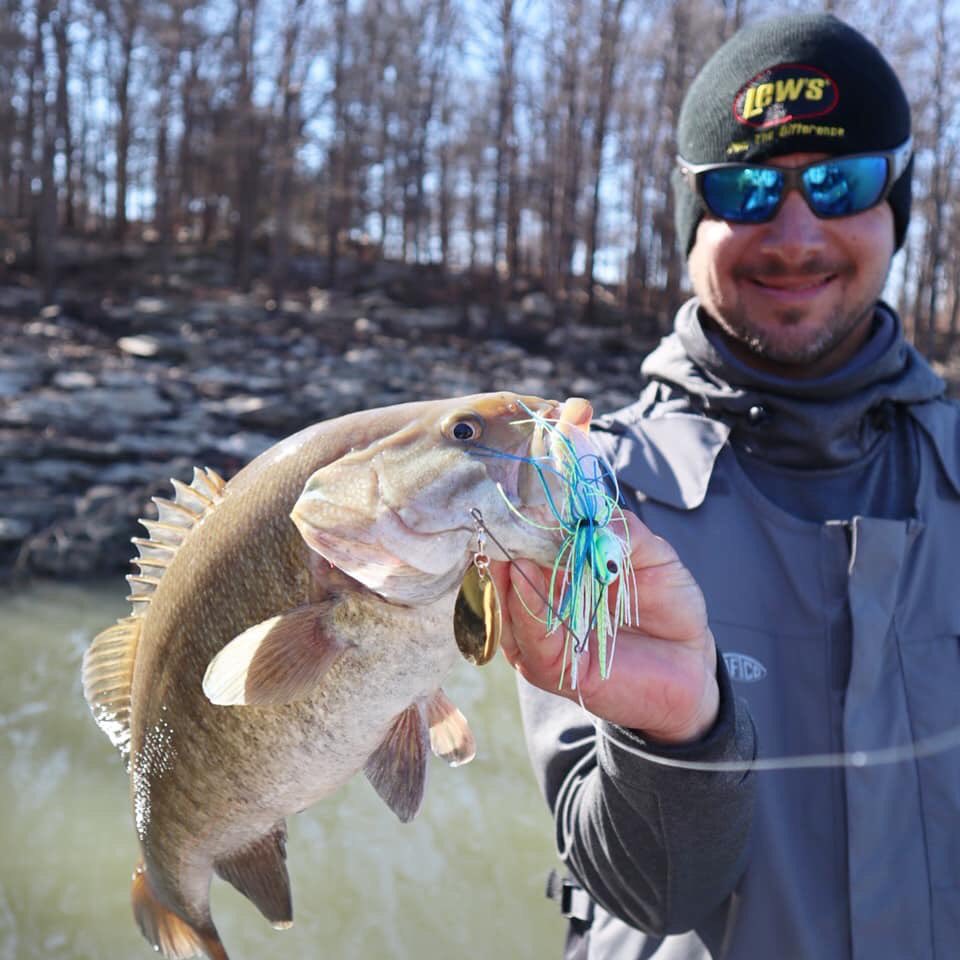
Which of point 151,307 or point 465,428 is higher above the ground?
point 151,307

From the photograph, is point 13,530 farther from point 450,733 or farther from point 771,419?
point 450,733

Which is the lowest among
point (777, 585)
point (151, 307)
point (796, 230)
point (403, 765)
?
point (403, 765)

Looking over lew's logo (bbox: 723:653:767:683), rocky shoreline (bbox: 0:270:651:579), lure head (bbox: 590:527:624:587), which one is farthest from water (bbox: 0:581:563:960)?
lure head (bbox: 590:527:624:587)

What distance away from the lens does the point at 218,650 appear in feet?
4.65

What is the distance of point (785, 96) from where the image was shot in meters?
2.37

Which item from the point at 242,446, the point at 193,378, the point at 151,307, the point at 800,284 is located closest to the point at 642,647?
the point at 800,284

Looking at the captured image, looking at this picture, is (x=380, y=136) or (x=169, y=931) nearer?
(x=169, y=931)

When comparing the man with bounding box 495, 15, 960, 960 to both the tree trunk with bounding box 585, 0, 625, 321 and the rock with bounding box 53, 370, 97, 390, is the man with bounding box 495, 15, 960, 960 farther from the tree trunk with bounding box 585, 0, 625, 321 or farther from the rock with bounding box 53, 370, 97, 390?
the tree trunk with bounding box 585, 0, 625, 321

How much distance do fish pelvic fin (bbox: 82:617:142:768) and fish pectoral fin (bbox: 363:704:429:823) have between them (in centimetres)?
49

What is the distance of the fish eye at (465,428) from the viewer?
124cm

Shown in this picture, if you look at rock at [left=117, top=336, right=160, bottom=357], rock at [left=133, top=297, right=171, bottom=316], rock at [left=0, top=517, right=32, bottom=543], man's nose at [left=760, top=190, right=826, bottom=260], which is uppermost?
rock at [left=133, top=297, right=171, bottom=316]

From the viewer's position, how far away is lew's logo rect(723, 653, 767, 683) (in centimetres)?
197

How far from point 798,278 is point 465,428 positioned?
1443 mm

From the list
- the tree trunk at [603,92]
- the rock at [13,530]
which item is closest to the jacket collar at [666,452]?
the rock at [13,530]
